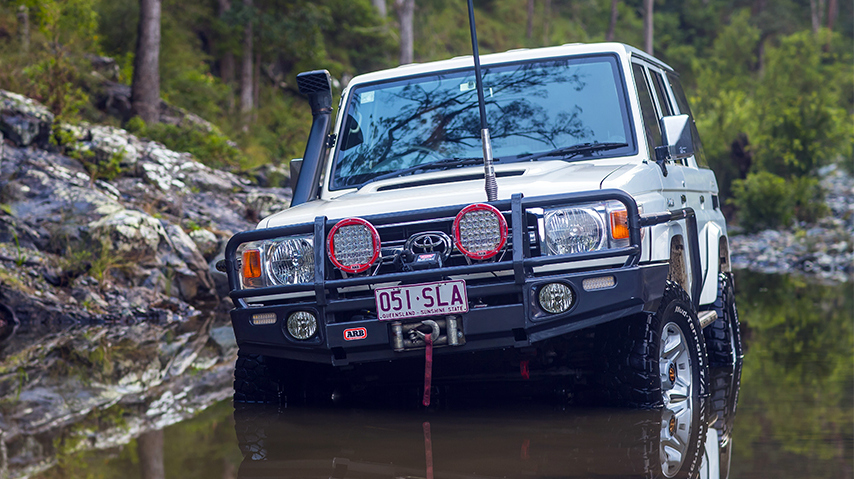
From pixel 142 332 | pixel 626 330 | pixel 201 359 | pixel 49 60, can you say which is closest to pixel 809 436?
pixel 626 330

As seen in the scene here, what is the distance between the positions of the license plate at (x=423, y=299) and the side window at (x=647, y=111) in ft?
4.89

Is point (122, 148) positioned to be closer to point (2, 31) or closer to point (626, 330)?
point (2, 31)

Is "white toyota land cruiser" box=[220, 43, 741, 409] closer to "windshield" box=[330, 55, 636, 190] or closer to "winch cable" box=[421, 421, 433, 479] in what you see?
"windshield" box=[330, 55, 636, 190]

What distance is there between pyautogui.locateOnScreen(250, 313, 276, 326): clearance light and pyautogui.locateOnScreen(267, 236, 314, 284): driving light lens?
16cm

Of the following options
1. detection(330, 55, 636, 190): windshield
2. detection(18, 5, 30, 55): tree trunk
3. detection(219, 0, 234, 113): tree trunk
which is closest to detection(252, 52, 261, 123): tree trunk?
detection(219, 0, 234, 113): tree trunk

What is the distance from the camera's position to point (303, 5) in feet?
91.1

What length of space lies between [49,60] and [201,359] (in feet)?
31.4

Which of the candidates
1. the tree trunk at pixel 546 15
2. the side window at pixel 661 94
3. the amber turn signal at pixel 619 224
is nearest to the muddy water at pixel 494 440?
the amber turn signal at pixel 619 224

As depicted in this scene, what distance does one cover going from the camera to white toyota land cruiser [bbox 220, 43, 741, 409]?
3.98 meters

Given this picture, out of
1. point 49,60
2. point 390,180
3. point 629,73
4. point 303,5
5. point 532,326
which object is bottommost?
point 532,326

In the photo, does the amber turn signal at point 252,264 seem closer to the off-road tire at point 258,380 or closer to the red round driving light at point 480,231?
the off-road tire at point 258,380

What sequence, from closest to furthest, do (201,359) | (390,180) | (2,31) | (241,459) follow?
(241,459) < (390,180) < (201,359) < (2,31)

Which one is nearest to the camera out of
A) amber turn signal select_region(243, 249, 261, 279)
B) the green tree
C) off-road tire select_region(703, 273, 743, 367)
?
amber turn signal select_region(243, 249, 261, 279)

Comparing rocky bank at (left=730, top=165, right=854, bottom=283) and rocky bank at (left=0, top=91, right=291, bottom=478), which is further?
rocky bank at (left=730, top=165, right=854, bottom=283)
